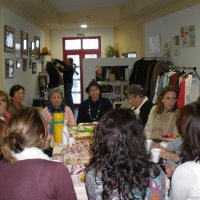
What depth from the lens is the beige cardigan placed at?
3419mm

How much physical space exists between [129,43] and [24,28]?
311cm

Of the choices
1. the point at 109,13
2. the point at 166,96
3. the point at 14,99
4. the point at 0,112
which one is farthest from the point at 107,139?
the point at 109,13

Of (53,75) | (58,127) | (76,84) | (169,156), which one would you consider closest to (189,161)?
(169,156)

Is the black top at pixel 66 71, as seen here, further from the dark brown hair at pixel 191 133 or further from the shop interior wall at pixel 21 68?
the dark brown hair at pixel 191 133

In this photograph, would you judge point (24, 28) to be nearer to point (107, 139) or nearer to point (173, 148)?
point (173, 148)

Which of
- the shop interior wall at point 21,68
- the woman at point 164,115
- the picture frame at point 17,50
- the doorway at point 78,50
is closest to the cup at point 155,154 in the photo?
the woman at point 164,115

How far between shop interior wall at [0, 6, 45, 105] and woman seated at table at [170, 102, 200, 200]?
180 inches

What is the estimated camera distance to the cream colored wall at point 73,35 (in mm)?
10469

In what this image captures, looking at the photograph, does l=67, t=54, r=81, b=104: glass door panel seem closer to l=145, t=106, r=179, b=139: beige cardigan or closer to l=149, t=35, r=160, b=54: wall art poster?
→ l=149, t=35, r=160, b=54: wall art poster

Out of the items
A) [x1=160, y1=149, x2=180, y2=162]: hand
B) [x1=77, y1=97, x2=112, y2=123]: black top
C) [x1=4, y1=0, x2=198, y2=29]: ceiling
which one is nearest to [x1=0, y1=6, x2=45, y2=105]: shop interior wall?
[x1=4, y1=0, x2=198, y2=29]: ceiling

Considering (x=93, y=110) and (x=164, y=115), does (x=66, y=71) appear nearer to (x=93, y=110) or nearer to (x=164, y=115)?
(x=93, y=110)

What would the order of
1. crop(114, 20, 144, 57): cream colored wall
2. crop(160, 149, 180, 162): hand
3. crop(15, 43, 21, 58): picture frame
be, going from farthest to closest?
crop(114, 20, 144, 57): cream colored wall → crop(15, 43, 21, 58): picture frame → crop(160, 149, 180, 162): hand

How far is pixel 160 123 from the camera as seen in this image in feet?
11.6

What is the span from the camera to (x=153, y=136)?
354 cm
